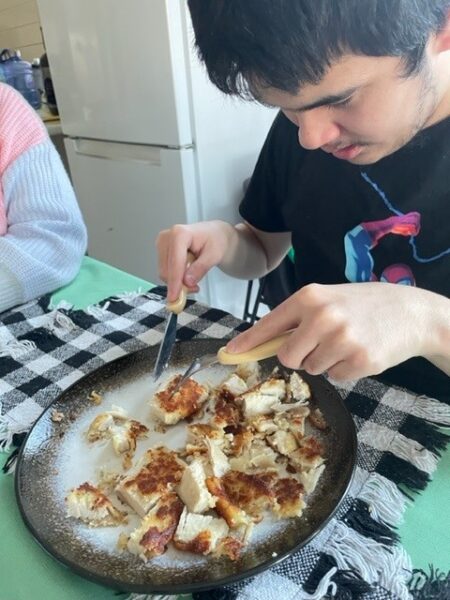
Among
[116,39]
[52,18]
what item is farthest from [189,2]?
[52,18]

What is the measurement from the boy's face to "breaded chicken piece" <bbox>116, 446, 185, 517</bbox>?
37cm

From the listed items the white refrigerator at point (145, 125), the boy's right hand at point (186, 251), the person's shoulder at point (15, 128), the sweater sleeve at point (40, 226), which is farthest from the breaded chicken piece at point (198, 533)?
the white refrigerator at point (145, 125)

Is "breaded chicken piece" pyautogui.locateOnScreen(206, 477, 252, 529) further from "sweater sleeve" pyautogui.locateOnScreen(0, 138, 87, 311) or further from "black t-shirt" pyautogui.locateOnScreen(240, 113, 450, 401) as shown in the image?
"sweater sleeve" pyautogui.locateOnScreen(0, 138, 87, 311)

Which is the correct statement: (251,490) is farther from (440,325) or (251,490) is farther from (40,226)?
(40,226)

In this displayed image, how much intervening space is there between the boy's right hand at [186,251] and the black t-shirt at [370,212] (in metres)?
0.16

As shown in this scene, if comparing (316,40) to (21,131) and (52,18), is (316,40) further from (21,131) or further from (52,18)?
(52,18)

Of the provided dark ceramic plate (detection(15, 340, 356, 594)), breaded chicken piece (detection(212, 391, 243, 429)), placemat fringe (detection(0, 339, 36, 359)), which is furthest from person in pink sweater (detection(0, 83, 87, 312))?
breaded chicken piece (detection(212, 391, 243, 429))

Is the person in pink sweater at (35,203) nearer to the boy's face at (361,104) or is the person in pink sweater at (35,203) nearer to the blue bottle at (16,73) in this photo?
the boy's face at (361,104)

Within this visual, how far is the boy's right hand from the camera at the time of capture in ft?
2.41

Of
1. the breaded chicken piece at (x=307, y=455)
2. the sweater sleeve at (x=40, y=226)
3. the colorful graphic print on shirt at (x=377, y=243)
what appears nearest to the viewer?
the breaded chicken piece at (x=307, y=455)

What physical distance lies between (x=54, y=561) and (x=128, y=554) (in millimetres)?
74

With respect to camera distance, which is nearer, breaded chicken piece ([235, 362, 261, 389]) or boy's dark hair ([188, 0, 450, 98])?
boy's dark hair ([188, 0, 450, 98])

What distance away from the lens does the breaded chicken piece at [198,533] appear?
0.43 meters

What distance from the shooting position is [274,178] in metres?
0.95
